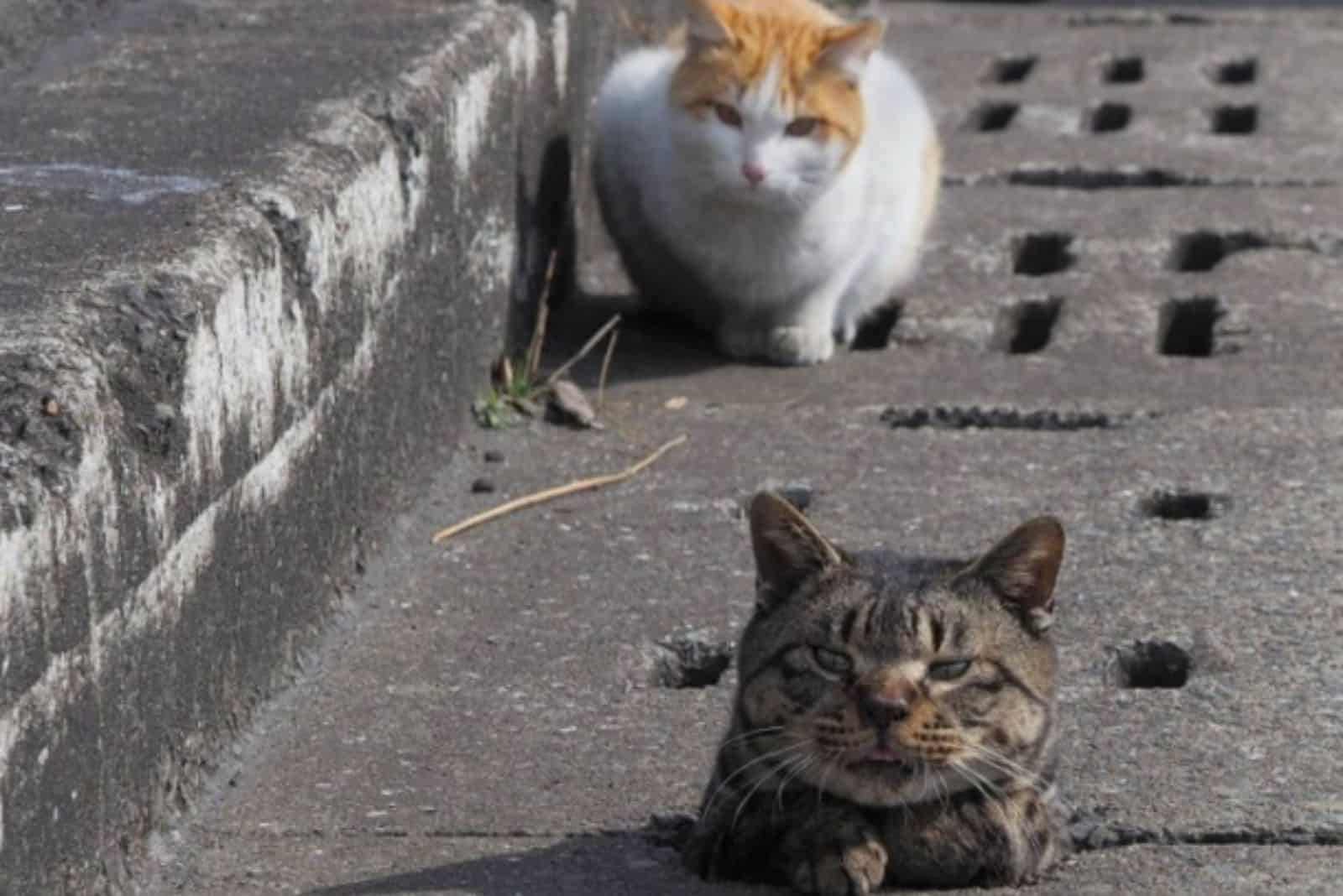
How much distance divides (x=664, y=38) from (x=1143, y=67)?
1.51 metres

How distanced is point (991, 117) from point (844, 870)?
4254mm

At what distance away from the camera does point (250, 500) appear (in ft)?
10.7

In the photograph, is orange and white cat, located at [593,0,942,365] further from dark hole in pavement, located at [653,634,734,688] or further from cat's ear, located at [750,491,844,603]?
cat's ear, located at [750,491,844,603]

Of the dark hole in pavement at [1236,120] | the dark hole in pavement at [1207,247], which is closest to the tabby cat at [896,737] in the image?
the dark hole in pavement at [1207,247]

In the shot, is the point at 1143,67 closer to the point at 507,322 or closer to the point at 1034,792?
the point at 507,322

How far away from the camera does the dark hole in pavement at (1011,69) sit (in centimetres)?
720

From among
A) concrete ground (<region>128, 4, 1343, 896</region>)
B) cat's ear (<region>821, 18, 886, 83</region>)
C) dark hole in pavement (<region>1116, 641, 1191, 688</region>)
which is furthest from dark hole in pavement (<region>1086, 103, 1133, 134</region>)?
dark hole in pavement (<region>1116, 641, 1191, 688</region>)

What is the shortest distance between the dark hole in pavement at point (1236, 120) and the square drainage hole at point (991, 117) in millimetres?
508

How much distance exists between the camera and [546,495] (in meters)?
4.23

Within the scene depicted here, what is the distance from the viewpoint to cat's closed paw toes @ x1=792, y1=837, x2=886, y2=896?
2787 millimetres

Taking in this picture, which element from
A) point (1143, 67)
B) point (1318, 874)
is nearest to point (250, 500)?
point (1318, 874)

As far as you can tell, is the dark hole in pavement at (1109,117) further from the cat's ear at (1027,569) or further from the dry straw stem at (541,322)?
the cat's ear at (1027,569)

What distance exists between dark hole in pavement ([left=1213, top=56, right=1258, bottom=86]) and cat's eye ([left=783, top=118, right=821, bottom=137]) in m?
2.32

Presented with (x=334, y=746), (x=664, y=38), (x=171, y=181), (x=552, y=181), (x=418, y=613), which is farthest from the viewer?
(x=664, y=38)
